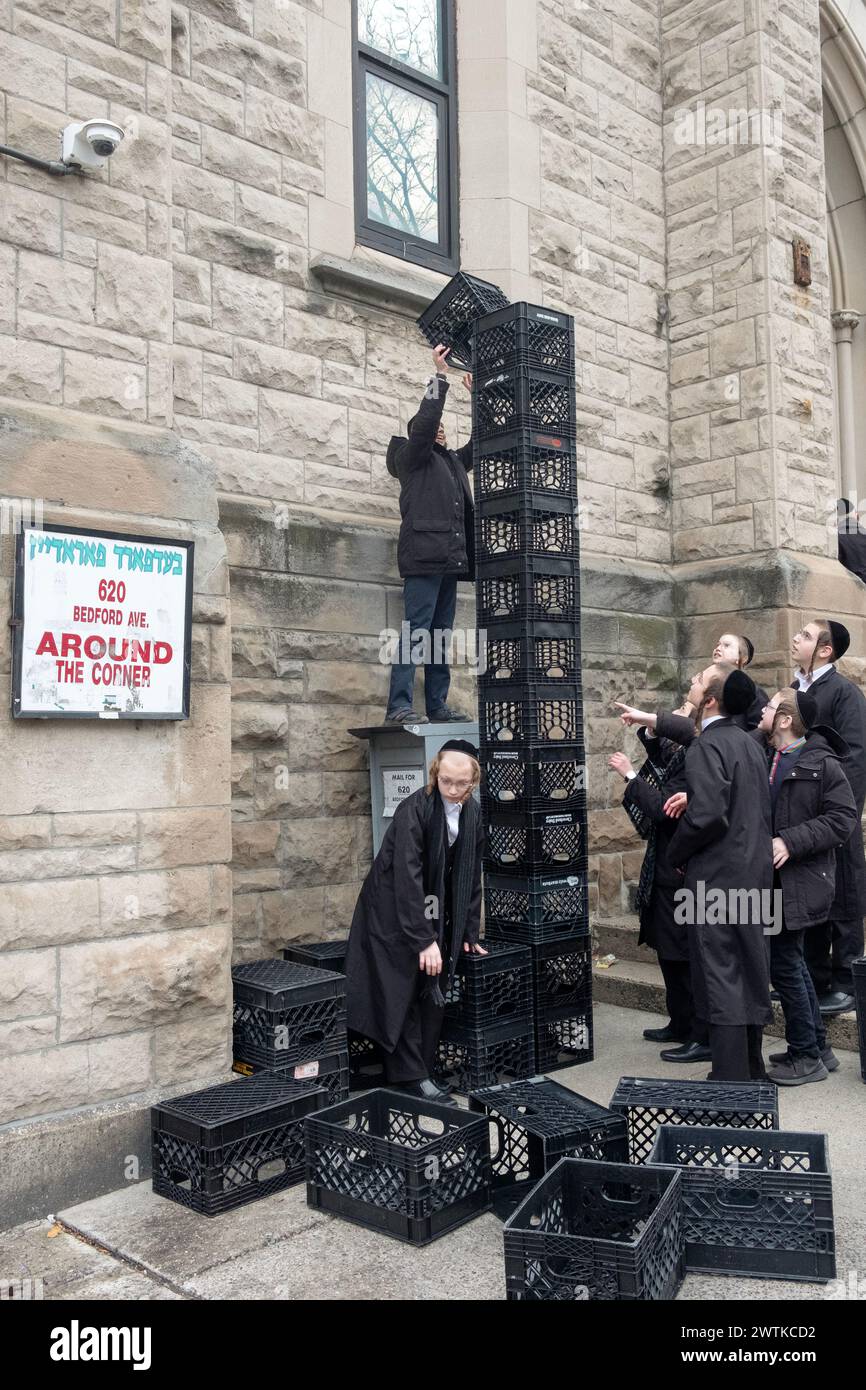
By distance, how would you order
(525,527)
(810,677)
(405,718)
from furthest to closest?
(810,677), (405,718), (525,527)

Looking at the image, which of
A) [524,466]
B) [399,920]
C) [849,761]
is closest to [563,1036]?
[399,920]

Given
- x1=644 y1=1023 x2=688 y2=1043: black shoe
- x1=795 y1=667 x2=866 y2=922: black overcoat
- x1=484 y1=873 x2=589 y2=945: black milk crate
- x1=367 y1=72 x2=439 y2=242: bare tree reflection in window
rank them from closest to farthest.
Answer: x1=484 y1=873 x2=589 y2=945: black milk crate, x1=795 y1=667 x2=866 y2=922: black overcoat, x1=644 y1=1023 x2=688 y2=1043: black shoe, x1=367 y1=72 x2=439 y2=242: bare tree reflection in window

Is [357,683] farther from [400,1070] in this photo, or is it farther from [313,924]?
[400,1070]

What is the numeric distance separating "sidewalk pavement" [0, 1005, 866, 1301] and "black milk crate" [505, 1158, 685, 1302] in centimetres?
23

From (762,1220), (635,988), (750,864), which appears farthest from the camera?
(635,988)

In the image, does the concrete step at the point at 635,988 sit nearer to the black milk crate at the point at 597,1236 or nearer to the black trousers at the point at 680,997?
the black trousers at the point at 680,997

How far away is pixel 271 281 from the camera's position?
7016 mm

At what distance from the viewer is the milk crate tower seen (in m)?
6.12

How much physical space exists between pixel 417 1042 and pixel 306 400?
3.87m

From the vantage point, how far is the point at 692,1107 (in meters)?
4.37

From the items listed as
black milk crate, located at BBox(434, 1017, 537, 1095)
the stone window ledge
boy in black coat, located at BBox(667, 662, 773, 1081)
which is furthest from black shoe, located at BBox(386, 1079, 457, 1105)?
the stone window ledge

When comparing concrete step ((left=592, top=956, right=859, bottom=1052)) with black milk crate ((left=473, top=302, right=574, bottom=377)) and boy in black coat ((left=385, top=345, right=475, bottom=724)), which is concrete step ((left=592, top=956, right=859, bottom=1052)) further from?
black milk crate ((left=473, top=302, right=574, bottom=377))

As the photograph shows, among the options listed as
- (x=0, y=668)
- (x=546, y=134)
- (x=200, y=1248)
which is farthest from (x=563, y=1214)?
(x=546, y=134)

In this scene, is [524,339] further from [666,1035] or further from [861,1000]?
[666,1035]
